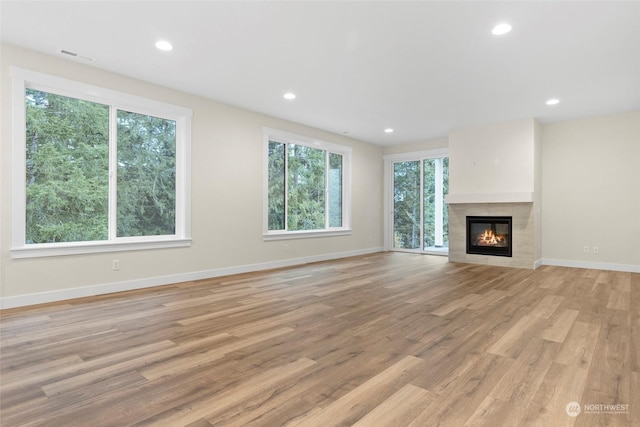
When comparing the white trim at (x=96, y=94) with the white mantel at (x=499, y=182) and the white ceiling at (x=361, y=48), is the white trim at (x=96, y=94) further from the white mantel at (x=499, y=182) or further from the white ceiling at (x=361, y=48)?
the white mantel at (x=499, y=182)

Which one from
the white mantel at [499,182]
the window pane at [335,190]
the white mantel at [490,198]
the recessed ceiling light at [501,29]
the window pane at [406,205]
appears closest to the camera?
the recessed ceiling light at [501,29]

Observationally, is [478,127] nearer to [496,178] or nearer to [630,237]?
[496,178]

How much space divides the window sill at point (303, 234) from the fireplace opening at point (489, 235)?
8.13 ft

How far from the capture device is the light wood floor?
1.60 metres

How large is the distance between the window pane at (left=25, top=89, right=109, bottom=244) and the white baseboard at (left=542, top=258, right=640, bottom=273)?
281 inches

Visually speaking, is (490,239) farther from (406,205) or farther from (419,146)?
(419,146)

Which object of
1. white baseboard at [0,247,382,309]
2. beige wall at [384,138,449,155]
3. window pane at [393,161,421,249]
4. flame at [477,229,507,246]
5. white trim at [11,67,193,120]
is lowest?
white baseboard at [0,247,382,309]

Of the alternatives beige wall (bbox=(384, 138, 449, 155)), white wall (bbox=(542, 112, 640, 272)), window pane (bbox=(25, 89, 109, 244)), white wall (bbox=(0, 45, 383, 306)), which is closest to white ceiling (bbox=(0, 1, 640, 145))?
white wall (bbox=(0, 45, 383, 306))

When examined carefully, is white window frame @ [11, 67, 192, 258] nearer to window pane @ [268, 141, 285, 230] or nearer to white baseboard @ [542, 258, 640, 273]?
window pane @ [268, 141, 285, 230]

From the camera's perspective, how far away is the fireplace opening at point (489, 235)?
20.1 ft

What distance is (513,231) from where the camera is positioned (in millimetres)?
5969

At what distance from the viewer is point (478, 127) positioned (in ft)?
20.8

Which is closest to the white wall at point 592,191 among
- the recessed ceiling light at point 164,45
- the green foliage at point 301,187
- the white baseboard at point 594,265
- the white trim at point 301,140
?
the white baseboard at point 594,265

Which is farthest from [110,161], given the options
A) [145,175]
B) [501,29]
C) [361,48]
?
[501,29]
